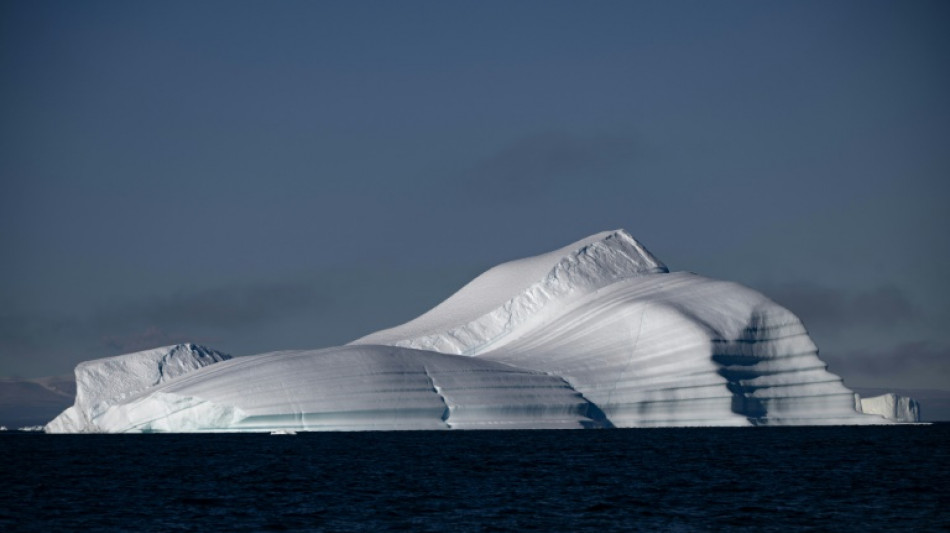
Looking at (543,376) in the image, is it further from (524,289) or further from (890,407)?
(890,407)

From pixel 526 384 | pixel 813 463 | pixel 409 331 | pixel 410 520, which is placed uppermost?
pixel 409 331

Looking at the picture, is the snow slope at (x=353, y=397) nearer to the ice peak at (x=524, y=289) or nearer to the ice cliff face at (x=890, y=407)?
the ice peak at (x=524, y=289)

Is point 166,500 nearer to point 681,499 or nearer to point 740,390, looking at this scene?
point 681,499

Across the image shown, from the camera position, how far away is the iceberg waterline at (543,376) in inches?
2995

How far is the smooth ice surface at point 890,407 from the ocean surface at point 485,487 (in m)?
29.4

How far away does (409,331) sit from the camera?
10075cm

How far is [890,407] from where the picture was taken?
104938 millimetres

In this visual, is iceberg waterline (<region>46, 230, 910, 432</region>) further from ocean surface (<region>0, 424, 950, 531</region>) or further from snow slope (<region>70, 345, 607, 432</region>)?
ocean surface (<region>0, 424, 950, 531</region>)

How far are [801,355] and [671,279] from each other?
12590 mm

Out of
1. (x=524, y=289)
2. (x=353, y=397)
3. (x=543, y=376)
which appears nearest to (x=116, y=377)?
(x=353, y=397)

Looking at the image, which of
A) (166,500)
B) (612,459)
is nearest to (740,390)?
(612,459)

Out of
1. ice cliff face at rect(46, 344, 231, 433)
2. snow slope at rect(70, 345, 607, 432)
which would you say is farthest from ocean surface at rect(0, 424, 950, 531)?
ice cliff face at rect(46, 344, 231, 433)

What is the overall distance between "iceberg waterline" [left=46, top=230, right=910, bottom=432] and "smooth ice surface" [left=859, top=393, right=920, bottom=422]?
21.7 metres

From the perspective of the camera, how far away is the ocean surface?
3647 cm
